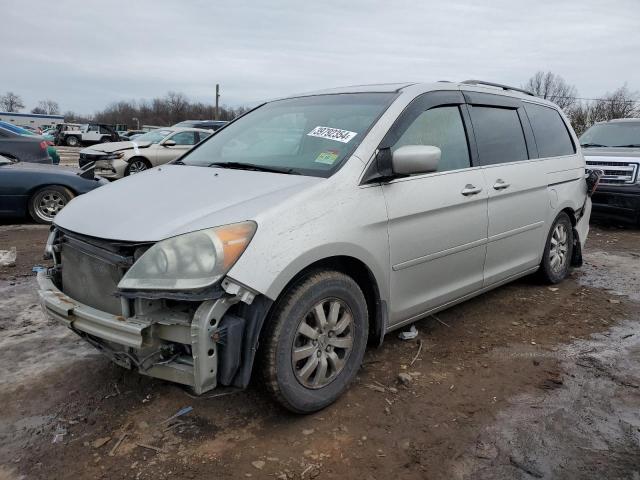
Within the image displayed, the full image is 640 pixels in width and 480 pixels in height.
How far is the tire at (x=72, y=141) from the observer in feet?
138

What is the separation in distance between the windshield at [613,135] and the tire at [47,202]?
896 cm

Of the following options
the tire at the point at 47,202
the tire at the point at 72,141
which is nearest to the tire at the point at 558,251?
the tire at the point at 47,202

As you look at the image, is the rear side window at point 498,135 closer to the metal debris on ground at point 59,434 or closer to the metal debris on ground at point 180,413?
the metal debris on ground at point 180,413

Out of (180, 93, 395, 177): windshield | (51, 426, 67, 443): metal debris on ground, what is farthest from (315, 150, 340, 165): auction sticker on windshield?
(51, 426, 67, 443): metal debris on ground

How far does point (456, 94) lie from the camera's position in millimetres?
3758

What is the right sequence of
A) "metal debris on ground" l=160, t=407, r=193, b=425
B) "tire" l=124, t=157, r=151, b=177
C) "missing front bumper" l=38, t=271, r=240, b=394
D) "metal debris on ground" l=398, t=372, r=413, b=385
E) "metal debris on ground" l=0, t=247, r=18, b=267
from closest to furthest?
"missing front bumper" l=38, t=271, r=240, b=394, "metal debris on ground" l=160, t=407, r=193, b=425, "metal debris on ground" l=398, t=372, r=413, b=385, "metal debris on ground" l=0, t=247, r=18, b=267, "tire" l=124, t=157, r=151, b=177

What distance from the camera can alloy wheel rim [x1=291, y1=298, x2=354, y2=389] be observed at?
2.67 metres

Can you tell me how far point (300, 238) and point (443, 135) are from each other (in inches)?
61.0

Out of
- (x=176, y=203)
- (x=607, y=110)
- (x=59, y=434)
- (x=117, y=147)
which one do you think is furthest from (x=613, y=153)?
(x=607, y=110)

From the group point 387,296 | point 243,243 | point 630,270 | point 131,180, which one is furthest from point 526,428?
point 630,270

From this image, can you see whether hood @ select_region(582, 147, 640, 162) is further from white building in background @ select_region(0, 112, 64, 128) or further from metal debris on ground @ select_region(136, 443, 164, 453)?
white building in background @ select_region(0, 112, 64, 128)

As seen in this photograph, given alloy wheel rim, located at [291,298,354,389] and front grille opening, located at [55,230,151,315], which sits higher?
front grille opening, located at [55,230,151,315]

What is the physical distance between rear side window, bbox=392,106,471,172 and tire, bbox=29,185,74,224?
20.0 ft

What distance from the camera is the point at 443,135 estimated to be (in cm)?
356
